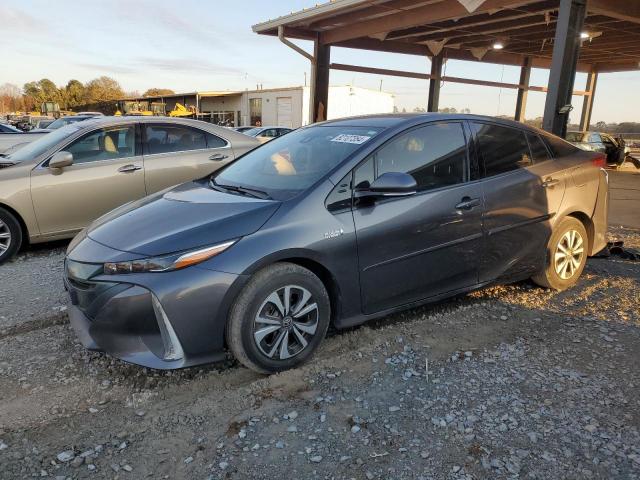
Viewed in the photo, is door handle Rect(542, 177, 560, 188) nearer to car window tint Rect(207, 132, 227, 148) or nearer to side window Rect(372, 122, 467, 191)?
side window Rect(372, 122, 467, 191)

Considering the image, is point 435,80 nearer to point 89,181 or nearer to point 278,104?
point 89,181

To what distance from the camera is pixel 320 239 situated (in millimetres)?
3021

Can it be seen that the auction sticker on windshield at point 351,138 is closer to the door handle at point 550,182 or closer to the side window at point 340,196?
the side window at point 340,196

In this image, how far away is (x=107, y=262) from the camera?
2797 mm

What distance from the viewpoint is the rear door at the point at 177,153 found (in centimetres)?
600

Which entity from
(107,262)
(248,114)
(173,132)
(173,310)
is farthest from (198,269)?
(248,114)

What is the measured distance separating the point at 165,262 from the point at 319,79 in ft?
39.9

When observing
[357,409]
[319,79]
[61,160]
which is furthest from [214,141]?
[319,79]

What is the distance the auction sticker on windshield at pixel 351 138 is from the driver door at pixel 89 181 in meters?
3.19

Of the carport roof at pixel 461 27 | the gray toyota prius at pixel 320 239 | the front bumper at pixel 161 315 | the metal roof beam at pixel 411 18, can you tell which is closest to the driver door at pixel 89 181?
the gray toyota prius at pixel 320 239

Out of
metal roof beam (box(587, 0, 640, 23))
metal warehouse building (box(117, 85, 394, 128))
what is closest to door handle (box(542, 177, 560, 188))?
metal roof beam (box(587, 0, 640, 23))

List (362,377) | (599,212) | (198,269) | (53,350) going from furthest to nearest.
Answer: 1. (599,212)
2. (53,350)
3. (362,377)
4. (198,269)

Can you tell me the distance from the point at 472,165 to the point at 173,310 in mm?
2420

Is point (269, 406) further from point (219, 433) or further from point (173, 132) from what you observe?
point (173, 132)
